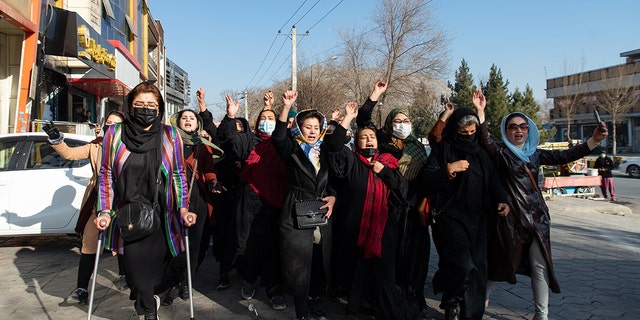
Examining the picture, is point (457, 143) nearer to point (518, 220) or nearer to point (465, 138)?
point (465, 138)

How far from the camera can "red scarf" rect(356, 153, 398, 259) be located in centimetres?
392

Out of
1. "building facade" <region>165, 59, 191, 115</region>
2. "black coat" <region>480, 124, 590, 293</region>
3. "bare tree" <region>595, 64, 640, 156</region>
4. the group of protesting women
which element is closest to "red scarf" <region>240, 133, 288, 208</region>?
the group of protesting women

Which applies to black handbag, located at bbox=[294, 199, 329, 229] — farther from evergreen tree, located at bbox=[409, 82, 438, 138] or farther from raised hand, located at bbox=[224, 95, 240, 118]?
evergreen tree, located at bbox=[409, 82, 438, 138]

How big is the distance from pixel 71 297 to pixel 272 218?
2047mm

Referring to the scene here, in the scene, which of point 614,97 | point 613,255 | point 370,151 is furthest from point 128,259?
point 614,97

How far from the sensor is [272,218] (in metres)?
4.54

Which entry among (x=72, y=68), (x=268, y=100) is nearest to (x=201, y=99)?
(x=268, y=100)

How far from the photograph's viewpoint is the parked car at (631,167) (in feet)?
81.2

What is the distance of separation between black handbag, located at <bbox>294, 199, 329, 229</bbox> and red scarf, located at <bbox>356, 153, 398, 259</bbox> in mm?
358

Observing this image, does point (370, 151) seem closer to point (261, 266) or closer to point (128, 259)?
point (261, 266)

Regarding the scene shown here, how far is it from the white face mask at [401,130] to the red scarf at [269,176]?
1074 mm

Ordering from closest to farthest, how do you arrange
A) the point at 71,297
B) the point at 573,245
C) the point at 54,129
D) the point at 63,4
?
the point at 54,129 < the point at 71,297 < the point at 573,245 < the point at 63,4

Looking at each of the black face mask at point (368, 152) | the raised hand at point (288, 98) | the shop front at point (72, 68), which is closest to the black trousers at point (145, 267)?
the raised hand at point (288, 98)

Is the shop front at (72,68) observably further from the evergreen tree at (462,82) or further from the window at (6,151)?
the evergreen tree at (462,82)
